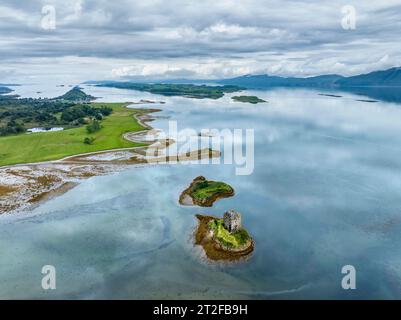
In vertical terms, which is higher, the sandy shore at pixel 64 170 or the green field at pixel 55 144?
the green field at pixel 55 144

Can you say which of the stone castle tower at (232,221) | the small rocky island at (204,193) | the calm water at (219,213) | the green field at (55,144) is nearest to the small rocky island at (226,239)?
the stone castle tower at (232,221)

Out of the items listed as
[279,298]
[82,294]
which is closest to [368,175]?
[279,298]

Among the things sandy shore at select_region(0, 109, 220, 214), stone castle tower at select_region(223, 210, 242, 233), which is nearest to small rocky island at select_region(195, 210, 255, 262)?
stone castle tower at select_region(223, 210, 242, 233)

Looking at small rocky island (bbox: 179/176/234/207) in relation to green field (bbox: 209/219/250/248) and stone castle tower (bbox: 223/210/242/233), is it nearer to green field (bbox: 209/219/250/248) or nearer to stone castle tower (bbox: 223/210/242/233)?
green field (bbox: 209/219/250/248)

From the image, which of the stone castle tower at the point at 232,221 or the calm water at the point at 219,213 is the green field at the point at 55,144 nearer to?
the calm water at the point at 219,213

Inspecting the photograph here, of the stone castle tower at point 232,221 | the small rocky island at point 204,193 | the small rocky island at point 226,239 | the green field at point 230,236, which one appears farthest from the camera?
the small rocky island at point 204,193

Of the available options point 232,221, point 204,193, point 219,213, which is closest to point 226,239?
point 232,221

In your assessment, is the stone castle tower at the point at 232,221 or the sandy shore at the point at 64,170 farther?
the sandy shore at the point at 64,170
